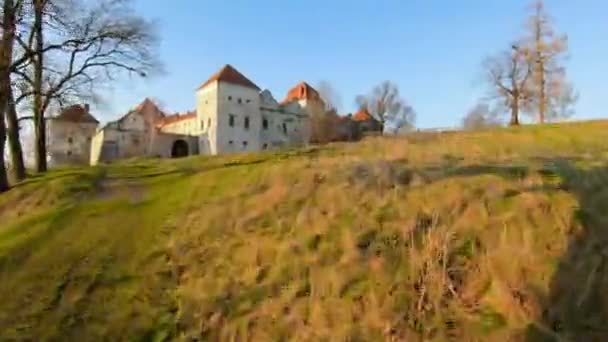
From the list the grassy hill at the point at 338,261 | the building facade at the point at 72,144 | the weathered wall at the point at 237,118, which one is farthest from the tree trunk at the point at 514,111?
the building facade at the point at 72,144

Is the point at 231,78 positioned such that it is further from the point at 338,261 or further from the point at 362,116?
the point at 338,261

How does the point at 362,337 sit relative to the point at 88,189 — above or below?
below

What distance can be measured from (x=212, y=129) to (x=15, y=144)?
4564 cm

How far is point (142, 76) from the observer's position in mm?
20781

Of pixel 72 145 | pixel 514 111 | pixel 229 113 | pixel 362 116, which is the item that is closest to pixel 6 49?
pixel 514 111

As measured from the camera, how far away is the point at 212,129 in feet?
210

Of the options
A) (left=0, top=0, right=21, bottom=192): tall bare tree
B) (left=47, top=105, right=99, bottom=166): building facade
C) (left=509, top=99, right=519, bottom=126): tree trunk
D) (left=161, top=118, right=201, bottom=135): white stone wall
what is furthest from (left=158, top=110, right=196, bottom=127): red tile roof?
(left=0, top=0, right=21, bottom=192): tall bare tree

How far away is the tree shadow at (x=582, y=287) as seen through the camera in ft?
20.4

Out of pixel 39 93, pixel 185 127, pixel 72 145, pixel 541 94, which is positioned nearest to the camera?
pixel 39 93

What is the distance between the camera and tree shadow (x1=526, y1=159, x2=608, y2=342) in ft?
20.4

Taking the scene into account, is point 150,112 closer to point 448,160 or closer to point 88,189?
point 88,189

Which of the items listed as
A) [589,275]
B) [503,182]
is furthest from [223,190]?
[589,275]

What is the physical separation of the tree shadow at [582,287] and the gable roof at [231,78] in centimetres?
5953

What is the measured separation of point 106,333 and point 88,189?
8395 millimetres
